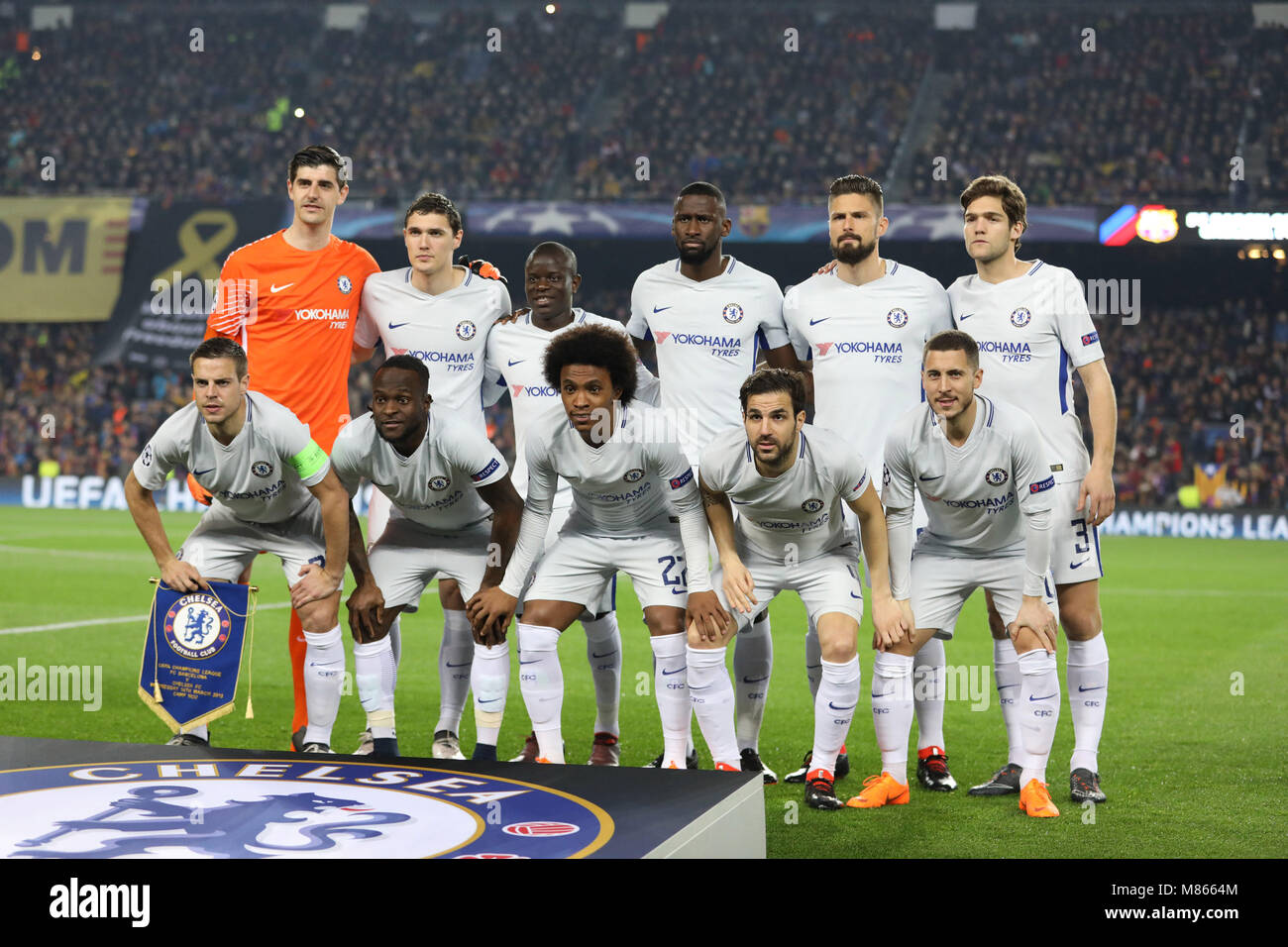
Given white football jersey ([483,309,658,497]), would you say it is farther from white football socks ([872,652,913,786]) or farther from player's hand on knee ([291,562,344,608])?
white football socks ([872,652,913,786])

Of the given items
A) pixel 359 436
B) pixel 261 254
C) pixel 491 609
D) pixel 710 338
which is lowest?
pixel 491 609

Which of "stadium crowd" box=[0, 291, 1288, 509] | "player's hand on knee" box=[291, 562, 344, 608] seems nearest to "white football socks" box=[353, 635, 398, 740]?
"player's hand on knee" box=[291, 562, 344, 608]

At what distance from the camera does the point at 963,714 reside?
800cm

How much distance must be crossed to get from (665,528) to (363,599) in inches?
51.9

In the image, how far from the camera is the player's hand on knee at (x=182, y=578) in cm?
571

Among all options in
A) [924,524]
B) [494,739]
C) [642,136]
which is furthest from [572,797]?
[642,136]

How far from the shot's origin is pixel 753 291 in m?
6.03

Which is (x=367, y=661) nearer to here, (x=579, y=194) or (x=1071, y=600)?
(x=1071, y=600)

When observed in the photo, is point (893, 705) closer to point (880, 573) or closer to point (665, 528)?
point (880, 573)

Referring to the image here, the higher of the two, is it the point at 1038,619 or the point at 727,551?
the point at 727,551

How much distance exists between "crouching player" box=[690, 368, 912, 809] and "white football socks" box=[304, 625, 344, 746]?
159cm

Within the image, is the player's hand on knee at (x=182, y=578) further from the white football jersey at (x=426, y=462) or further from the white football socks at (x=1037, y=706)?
the white football socks at (x=1037, y=706)

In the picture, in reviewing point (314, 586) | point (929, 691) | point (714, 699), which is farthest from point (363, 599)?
point (929, 691)

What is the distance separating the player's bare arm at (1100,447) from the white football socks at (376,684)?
3.02 metres
